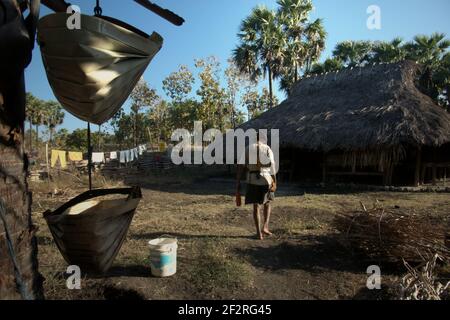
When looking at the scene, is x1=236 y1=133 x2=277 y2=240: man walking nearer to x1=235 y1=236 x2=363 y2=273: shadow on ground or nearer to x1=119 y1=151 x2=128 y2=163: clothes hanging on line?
x1=235 y1=236 x2=363 y2=273: shadow on ground

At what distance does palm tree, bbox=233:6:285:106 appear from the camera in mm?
20938

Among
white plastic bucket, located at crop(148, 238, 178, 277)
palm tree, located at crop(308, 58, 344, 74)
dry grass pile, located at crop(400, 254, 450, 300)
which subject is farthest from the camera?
palm tree, located at crop(308, 58, 344, 74)

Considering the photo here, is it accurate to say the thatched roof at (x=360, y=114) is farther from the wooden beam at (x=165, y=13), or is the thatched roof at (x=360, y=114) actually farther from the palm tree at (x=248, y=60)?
the wooden beam at (x=165, y=13)

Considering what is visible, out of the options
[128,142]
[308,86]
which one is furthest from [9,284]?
[128,142]

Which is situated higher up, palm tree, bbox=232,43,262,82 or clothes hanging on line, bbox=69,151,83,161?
palm tree, bbox=232,43,262,82

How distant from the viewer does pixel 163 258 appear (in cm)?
378

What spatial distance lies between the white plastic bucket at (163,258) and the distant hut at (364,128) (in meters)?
9.16

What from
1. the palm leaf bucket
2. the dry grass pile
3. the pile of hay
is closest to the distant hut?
the pile of hay

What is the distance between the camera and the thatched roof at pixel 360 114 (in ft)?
36.4

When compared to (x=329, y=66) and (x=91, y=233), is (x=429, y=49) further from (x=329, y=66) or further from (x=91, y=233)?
(x=91, y=233)

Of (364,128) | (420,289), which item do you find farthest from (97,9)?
(364,128)

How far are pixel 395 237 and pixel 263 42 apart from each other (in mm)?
18790

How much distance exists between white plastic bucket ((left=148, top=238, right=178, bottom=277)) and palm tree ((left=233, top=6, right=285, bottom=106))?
Result: 17.9 m
